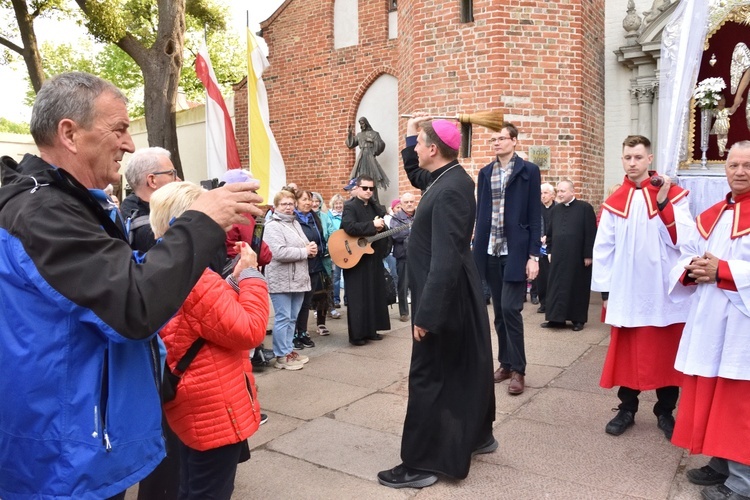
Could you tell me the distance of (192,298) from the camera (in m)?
2.32

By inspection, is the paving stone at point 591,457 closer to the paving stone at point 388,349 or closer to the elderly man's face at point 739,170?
the elderly man's face at point 739,170

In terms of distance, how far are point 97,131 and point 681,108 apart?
178 inches

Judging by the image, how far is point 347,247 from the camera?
6.90 metres

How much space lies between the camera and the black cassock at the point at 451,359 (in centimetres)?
328

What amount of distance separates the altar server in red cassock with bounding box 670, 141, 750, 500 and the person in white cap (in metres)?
1.08

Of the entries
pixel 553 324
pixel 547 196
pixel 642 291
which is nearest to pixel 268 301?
pixel 642 291

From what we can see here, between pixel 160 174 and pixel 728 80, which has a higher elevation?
pixel 728 80

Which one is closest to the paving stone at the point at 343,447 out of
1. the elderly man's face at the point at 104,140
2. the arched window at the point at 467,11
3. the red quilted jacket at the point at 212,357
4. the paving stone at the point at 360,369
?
the paving stone at the point at 360,369

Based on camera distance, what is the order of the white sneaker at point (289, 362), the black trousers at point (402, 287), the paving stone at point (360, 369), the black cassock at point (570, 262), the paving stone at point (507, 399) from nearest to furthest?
the paving stone at point (507, 399)
the paving stone at point (360, 369)
the white sneaker at point (289, 362)
the black cassock at point (570, 262)
the black trousers at point (402, 287)

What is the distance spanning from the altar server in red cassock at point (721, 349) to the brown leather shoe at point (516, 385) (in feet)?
5.20

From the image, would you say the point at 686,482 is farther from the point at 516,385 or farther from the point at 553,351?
the point at 553,351

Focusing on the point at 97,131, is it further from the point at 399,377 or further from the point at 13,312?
the point at 399,377

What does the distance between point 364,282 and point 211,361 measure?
4.60 metres

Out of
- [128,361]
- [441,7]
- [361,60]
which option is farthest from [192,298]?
[361,60]
